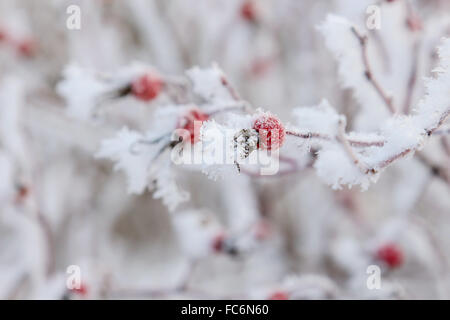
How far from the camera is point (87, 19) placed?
1.53 m

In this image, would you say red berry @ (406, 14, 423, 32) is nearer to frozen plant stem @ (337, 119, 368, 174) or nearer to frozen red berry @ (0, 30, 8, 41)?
frozen plant stem @ (337, 119, 368, 174)

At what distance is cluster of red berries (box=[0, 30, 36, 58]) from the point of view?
1.65 meters

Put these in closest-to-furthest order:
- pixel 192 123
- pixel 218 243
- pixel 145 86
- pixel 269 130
Result: pixel 269 130 → pixel 192 123 → pixel 145 86 → pixel 218 243

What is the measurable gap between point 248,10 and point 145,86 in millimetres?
767

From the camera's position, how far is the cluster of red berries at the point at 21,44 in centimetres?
165

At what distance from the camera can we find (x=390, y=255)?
4.05ft

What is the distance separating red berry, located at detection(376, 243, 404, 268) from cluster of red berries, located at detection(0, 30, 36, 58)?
1438 mm

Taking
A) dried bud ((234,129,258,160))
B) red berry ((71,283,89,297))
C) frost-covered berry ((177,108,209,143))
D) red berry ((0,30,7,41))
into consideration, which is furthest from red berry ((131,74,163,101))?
red berry ((0,30,7,41))

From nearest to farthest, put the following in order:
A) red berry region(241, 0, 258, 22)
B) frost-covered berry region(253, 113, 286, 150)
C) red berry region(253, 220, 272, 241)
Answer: frost-covered berry region(253, 113, 286, 150), red berry region(253, 220, 272, 241), red berry region(241, 0, 258, 22)

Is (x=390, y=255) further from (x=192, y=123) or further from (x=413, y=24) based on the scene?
(x=192, y=123)

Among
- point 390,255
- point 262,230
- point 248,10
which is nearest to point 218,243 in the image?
point 262,230

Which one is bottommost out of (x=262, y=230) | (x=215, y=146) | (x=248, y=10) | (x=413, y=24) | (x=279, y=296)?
(x=279, y=296)

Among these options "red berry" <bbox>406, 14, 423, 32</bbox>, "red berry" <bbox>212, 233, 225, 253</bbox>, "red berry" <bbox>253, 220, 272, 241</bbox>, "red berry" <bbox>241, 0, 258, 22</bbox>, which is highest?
"red berry" <bbox>241, 0, 258, 22</bbox>
